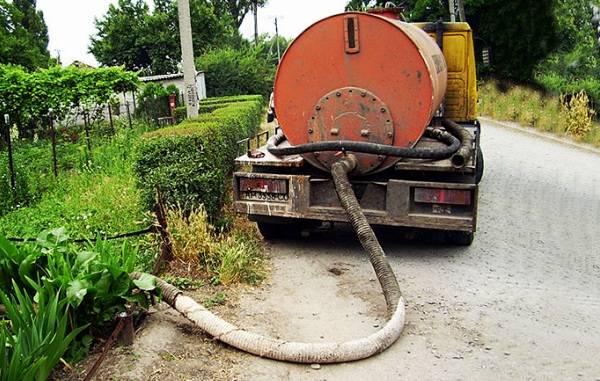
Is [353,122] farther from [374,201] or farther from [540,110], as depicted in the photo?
[540,110]

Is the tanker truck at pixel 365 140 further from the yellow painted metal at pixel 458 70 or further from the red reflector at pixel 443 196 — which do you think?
the yellow painted metal at pixel 458 70

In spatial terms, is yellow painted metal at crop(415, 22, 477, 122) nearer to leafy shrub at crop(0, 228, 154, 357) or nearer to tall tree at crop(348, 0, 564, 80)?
leafy shrub at crop(0, 228, 154, 357)

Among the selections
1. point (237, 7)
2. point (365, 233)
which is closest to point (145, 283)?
point (365, 233)

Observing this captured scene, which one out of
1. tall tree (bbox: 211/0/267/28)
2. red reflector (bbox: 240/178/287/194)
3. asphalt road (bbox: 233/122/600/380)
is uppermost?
tall tree (bbox: 211/0/267/28)

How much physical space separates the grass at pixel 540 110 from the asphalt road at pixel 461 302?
7764 millimetres

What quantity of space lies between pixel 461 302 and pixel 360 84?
2315mm

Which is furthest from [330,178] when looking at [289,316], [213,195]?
[289,316]

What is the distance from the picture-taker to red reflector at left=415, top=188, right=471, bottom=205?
5812 millimetres

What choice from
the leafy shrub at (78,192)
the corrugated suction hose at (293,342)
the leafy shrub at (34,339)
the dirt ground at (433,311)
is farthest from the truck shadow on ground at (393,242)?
the leafy shrub at (34,339)

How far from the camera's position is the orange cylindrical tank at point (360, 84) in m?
5.73

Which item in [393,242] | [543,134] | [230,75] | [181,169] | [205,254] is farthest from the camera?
[230,75]

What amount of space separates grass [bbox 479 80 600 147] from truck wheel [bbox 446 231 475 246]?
9.78 m

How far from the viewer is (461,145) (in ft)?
20.2

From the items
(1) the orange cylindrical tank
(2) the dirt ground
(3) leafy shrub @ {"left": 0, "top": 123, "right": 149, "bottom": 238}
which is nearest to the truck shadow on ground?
(2) the dirt ground
